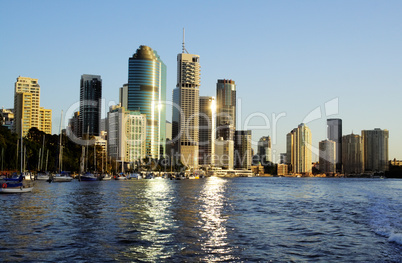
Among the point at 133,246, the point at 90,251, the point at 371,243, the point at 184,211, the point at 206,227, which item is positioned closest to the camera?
the point at 90,251

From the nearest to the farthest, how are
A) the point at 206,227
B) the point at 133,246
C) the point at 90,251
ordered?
the point at 90,251 → the point at 133,246 → the point at 206,227

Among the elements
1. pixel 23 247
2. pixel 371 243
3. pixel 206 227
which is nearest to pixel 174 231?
pixel 206 227

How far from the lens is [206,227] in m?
41.2

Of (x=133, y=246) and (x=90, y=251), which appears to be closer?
(x=90, y=251)

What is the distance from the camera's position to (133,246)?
31375 millimetres

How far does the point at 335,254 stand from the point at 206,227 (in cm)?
1462

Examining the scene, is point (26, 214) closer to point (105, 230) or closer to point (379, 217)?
point (105, 230)

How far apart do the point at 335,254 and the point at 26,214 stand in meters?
34.4

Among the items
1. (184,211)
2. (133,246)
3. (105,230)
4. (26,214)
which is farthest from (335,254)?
(26,214)

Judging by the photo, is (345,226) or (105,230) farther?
(345,226)

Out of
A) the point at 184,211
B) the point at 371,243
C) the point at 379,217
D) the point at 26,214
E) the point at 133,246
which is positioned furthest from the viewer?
the point at 184,211

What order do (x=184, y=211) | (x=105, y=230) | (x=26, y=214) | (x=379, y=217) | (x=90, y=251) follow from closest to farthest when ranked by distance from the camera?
(x=90, y=251) < (x=105, y=230) < (x=26, y=214) < (x=379, y=217) < (x=184, y=211)

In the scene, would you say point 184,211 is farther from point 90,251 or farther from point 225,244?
point 90,251

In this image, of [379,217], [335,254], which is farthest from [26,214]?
[379,217]
